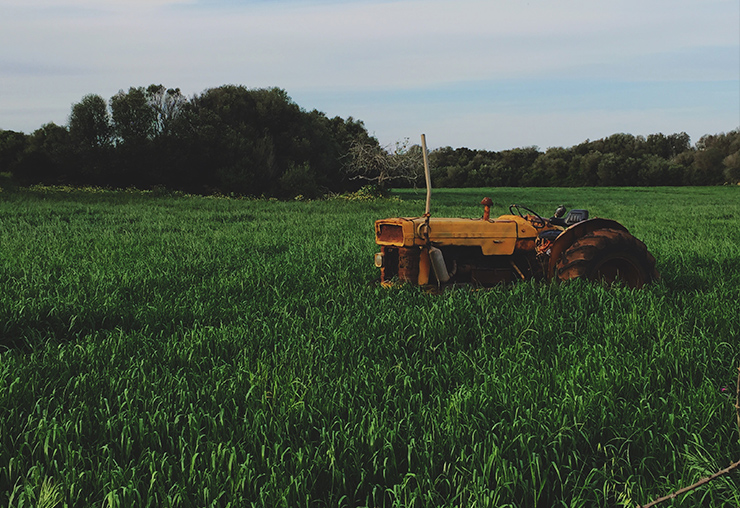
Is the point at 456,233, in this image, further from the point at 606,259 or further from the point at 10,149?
the point at 10,149

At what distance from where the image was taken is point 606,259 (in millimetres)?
5688

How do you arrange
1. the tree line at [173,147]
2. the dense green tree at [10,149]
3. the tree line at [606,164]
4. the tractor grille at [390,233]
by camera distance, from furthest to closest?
the tree line at [606,164] < the dense green tree at [10,149] < the tree line at [173,147] < the tractor grille at [390,233]

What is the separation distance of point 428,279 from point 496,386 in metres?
2.45

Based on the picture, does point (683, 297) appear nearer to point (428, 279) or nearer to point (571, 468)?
point (428, 279)

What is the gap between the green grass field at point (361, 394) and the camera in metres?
2.44

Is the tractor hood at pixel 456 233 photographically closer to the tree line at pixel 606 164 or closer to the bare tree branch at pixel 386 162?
the bare tree branch at pixel 386 162

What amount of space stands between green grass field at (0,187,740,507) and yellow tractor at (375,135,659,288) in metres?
0.31

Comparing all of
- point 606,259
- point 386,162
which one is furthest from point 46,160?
point 606,259

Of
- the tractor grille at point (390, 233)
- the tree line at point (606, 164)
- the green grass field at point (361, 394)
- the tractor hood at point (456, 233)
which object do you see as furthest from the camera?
the tree line at point (606, 164)

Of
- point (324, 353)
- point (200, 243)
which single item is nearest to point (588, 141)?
point (200, 243)

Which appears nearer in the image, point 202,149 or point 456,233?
point 456,233

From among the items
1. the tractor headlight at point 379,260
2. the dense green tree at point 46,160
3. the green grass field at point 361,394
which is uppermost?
the dense green tree at point 46,160

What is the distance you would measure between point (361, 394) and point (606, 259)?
350cm

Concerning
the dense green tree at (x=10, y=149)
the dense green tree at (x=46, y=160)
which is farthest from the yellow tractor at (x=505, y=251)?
the dense green tree at (x=10, y=149)
